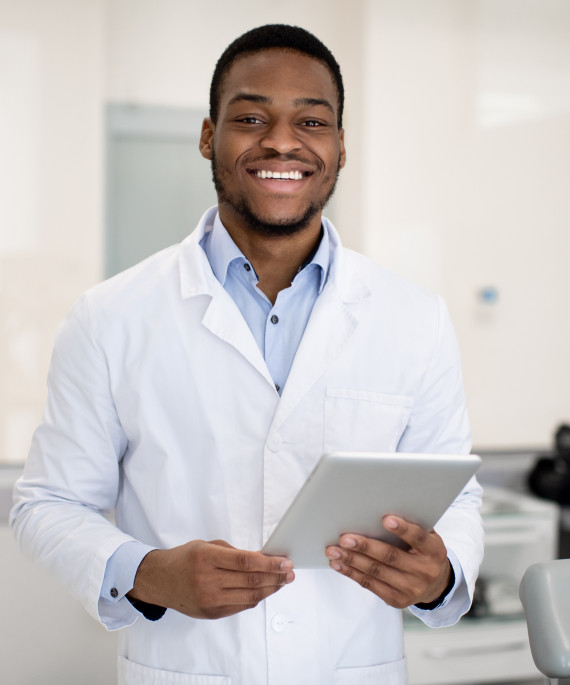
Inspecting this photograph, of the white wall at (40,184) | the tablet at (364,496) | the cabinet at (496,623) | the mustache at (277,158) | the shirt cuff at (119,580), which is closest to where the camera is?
the tablet at (364,496)

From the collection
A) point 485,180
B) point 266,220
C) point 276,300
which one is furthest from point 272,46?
point 485,180

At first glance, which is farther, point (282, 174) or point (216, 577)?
point (282, 174)

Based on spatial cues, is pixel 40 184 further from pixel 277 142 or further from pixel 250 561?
pixel 250 561

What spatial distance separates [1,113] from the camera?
2.77 meters

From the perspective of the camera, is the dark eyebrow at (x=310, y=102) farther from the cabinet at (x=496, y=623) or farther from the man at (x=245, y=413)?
the cabinet at (x=496, y=623)

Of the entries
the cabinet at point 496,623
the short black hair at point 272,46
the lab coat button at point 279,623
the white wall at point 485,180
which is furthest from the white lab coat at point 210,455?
the white wall at point 485,180

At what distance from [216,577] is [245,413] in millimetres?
283

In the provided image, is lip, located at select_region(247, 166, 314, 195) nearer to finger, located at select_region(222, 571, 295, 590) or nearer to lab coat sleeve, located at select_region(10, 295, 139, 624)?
lab coat sleeve, located at select_region(10, 295, 139, 624)

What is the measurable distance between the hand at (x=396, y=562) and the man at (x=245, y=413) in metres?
0.07

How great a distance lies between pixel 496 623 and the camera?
273 centimetres

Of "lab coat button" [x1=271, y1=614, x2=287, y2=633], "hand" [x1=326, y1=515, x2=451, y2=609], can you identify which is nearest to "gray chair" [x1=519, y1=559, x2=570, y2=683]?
"hand" [x1=326, y1=515, x2=451, y2=609]

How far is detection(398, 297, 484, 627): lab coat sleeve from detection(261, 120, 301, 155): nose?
0.37 m

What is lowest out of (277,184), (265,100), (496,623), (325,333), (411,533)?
(496,623)

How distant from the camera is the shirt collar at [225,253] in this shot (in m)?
1.34
